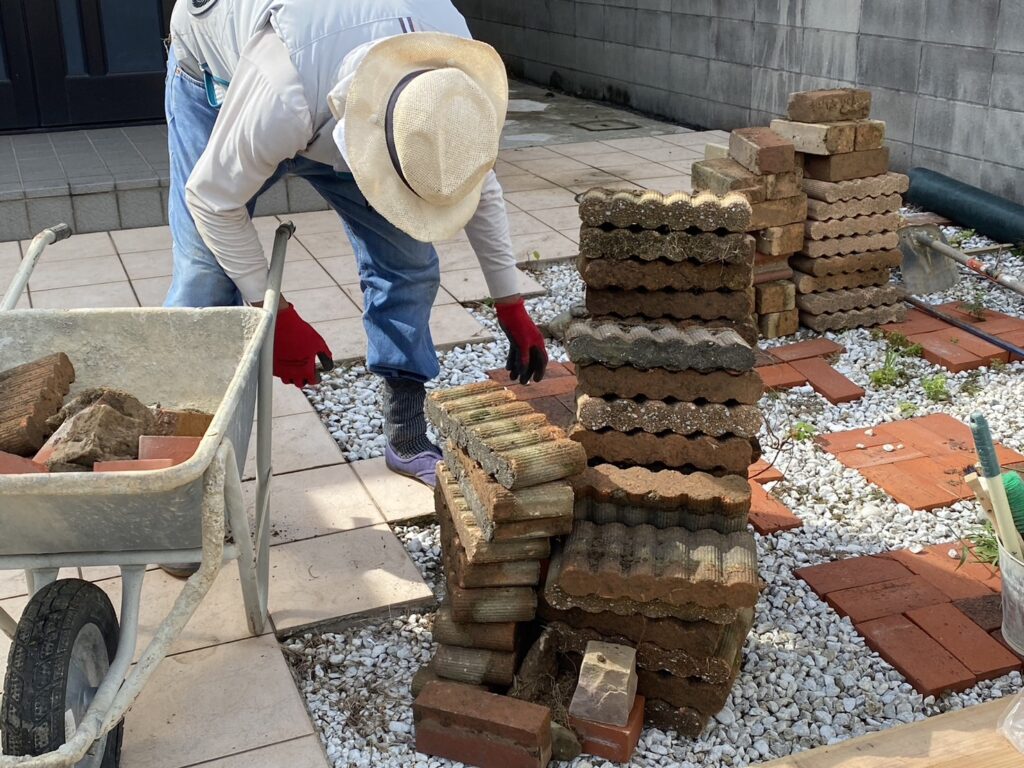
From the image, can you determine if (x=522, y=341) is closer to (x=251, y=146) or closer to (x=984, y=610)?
(x=251, y=146)

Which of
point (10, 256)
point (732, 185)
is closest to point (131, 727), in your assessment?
point (732, 185)

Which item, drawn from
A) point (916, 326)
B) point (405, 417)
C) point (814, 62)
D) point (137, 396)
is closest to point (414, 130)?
point (137, 396)

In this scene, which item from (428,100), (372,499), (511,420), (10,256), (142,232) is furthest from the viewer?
(142,232)

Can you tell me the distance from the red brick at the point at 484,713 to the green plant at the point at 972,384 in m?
2.80

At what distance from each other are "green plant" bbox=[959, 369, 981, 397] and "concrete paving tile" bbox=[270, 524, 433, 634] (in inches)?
101

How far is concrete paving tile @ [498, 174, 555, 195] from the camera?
24.3ft

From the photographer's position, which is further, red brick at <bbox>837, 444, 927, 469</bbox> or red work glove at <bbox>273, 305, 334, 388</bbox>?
red brick at <bbox>837, 444, 927, 469</bbox>

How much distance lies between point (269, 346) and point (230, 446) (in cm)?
60

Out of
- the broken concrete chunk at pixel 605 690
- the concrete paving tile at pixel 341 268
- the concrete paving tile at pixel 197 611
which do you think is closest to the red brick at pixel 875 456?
the broken concrete chunk at pixel 605 690

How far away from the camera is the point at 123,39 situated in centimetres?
800

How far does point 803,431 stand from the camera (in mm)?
4066


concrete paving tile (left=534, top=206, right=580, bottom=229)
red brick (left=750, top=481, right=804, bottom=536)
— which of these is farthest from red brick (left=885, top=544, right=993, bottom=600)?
concrete paving tile (left=534, top=206, right=580, bottom=229)

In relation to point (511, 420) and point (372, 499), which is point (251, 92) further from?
point (372, 499)

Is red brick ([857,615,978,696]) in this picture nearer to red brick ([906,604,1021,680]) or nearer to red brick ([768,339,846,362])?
red brick ([906,604,1021,680])
